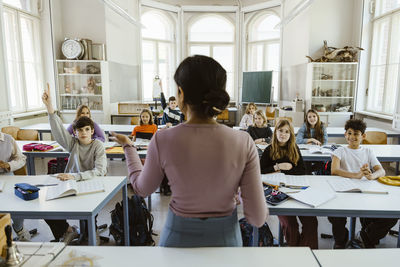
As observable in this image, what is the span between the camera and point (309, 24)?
6773 millimetres

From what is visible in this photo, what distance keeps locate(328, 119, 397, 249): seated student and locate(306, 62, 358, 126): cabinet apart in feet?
14.0

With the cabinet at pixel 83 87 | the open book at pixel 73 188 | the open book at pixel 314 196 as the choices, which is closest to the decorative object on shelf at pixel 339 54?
the cabinet at pixel 83 87

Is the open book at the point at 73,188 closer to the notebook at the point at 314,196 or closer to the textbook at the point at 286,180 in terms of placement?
the textbook at the point at 286,180

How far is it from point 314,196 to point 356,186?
1.48 feet

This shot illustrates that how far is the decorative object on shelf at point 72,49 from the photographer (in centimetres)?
665

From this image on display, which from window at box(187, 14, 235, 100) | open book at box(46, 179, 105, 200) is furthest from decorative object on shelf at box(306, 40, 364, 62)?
open book at box(46, 179, 105, 200)

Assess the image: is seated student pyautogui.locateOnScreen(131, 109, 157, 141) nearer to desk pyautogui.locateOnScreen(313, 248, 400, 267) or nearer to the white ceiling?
desk pyautogui.locateOnScreen(313, 248, 400, 267)

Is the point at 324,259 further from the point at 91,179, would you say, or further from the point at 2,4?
the point at 2,4

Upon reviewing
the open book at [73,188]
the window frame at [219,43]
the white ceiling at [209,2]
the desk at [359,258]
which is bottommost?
the open book at [73,188]

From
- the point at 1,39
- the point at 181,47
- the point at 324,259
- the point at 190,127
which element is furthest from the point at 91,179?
the point at 181,47

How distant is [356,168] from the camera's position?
2.63m

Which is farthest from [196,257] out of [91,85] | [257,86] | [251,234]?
[257,86]

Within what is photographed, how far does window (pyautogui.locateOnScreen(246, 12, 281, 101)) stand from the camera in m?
8.93

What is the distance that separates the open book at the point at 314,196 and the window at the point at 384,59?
167 inches
